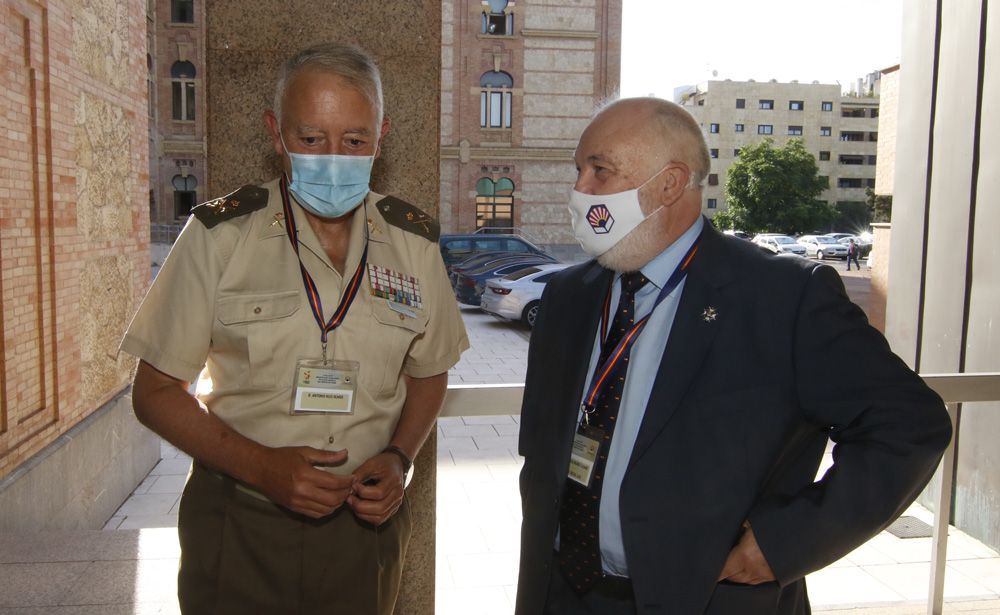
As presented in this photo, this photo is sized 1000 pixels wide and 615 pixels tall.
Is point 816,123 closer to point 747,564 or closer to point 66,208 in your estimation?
A: point 66,208

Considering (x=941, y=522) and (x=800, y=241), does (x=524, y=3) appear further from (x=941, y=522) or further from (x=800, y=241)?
(x=941, y=522)

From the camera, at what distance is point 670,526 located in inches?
61.7

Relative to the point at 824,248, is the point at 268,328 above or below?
above

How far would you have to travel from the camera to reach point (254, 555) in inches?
66.3

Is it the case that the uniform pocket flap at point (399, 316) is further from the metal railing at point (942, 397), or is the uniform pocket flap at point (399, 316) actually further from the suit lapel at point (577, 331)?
the metal railing at point (942, 397)

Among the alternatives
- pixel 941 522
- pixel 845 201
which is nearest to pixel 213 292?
pixel 941 522

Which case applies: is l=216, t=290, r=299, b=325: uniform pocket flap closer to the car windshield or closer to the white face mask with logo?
the white face mask with logo

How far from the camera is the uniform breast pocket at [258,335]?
5.36ft

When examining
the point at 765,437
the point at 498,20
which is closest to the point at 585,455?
the point at 765,437

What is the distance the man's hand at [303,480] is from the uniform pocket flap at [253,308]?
0.28 metres

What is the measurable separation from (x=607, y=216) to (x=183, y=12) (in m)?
35.9

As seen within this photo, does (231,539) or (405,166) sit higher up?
(405,166)

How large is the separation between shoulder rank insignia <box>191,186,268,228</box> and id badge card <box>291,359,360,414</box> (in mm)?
352

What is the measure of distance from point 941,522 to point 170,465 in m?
8.12
